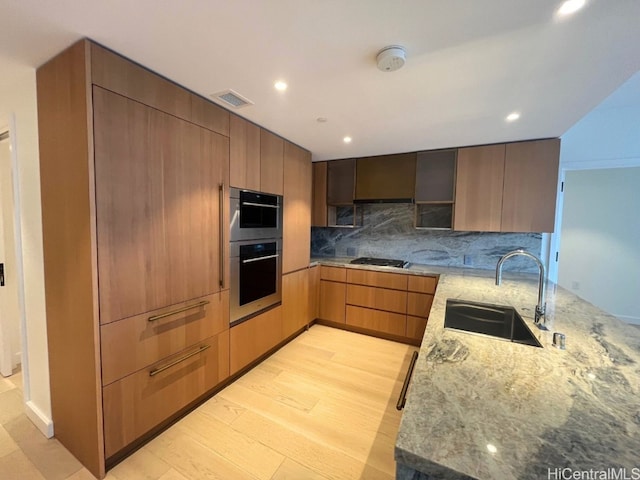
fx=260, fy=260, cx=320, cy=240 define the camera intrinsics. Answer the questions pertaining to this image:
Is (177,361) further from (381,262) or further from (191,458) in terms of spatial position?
(381,262)

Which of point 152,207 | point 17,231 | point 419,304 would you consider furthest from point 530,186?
point 17,231

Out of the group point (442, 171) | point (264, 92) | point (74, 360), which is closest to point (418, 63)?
point (264, 92)

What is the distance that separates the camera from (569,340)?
1257 millimetres

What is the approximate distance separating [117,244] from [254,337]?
1468 mm

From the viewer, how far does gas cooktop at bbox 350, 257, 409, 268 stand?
10.9 feet

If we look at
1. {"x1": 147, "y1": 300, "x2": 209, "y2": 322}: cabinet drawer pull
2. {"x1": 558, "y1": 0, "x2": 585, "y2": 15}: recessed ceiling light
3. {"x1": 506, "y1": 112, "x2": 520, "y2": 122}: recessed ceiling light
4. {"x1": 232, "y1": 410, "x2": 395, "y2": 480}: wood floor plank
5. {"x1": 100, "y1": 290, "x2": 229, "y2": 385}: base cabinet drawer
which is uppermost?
{"x1": 506, "y1": 112, "x2": 520, "y2": 122}: recessed ceiling light

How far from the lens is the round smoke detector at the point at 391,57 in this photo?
1.30 m

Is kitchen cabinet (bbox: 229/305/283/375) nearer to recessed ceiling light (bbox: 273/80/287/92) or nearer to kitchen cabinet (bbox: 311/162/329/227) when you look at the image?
kitchen cabinet (bbox: 311/162/329/227)

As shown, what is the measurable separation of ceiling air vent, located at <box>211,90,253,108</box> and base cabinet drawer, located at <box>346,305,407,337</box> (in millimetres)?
2582

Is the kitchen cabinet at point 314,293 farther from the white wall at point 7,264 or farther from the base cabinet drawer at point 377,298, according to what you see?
the white wall at point 7,264

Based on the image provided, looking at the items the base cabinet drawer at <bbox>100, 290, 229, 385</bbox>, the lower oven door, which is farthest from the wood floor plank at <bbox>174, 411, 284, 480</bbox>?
the lower oven door

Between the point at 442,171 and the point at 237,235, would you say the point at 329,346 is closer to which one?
the point at 237,235

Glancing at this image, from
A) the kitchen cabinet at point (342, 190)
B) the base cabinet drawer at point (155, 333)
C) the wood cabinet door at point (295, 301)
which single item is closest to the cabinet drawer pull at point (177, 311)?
the base cabinet drawer at point (155, 333)

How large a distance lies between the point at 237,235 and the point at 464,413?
1.93 m
